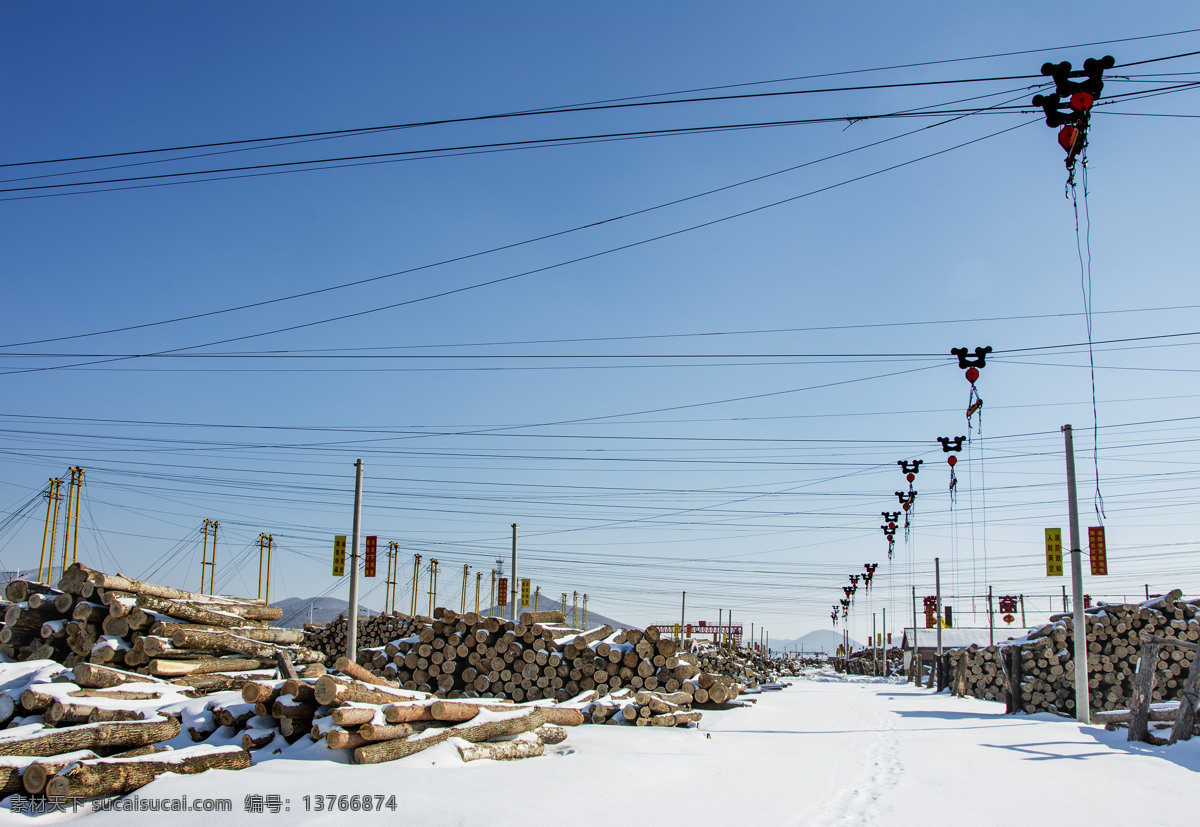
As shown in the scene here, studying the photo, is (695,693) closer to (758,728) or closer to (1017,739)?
(758,728)

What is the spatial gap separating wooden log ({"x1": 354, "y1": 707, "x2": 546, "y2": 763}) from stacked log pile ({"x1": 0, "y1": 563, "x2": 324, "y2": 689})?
165 inches

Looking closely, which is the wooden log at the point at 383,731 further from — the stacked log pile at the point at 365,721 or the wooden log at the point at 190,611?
the wooden log at the point at 190,611

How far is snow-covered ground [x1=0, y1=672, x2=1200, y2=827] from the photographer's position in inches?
292

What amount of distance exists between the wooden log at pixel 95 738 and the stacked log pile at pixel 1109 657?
21.3m

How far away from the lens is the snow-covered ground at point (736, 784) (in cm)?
742

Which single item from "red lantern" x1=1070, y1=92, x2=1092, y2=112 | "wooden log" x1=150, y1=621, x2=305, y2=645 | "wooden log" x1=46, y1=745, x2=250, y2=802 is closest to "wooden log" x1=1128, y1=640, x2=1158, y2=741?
"red lantern" x1=1070, y1=92, x2=1092, y2=112

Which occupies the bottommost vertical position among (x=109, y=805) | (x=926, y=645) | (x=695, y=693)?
(x=926, y=645)

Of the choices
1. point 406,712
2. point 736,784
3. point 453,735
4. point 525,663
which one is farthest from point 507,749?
point 525,663

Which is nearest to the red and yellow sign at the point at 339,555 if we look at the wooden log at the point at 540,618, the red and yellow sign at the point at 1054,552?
the wooden log at the point at 540,618

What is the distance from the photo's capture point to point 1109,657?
73.2 feet

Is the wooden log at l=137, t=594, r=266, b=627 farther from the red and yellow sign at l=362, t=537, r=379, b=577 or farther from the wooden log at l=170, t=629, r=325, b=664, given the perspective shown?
the red and yellow sign at l=362, t=537, r=379, b=577

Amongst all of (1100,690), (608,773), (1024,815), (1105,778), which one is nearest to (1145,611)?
(1100,690)

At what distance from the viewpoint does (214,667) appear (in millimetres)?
14398

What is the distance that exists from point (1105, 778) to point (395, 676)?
1649cm
